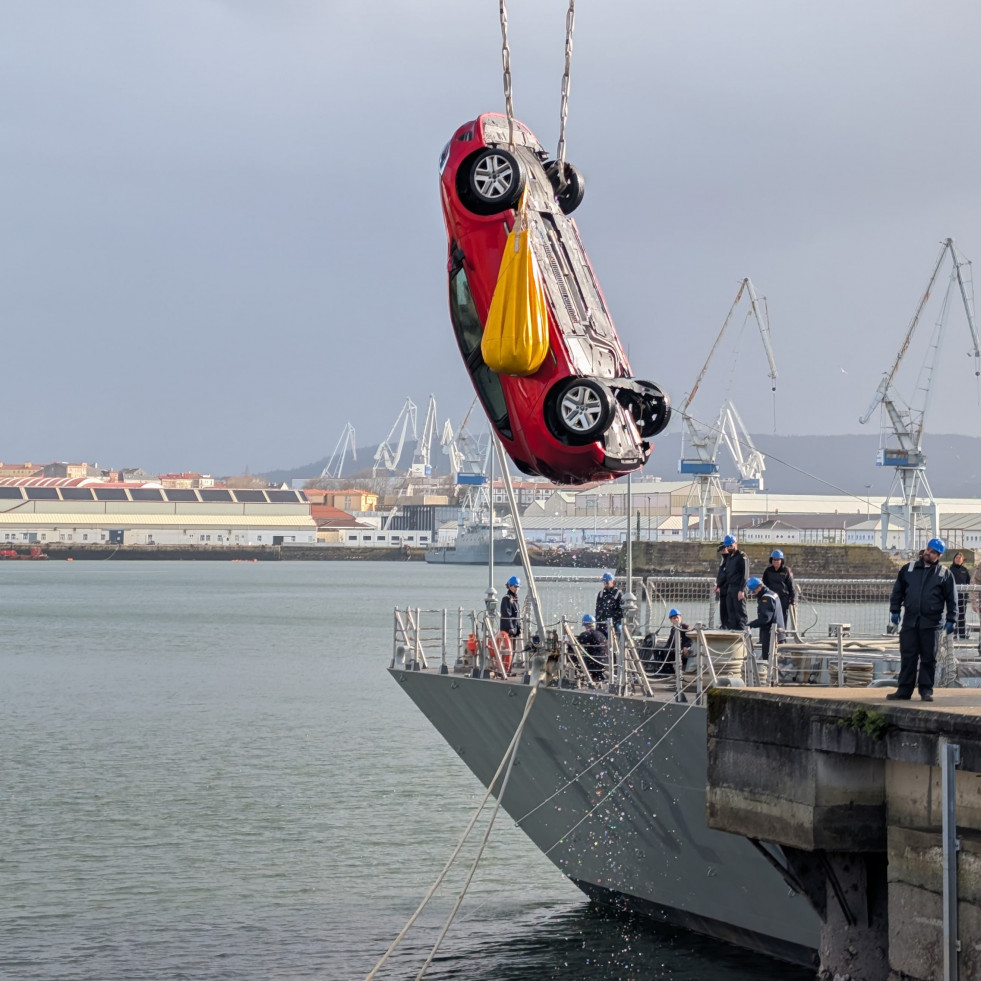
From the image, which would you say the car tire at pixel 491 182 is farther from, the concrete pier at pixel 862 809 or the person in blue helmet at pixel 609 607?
the concrete pier at pixel 862 809

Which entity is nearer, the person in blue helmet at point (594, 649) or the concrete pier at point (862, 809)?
the concrete pier at point (862, 809)

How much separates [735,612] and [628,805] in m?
2.66

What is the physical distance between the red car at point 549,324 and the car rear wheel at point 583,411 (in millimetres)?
11

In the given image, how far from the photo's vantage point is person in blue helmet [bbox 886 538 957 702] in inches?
506

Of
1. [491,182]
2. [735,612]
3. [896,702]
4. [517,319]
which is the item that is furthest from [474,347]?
[896,702]

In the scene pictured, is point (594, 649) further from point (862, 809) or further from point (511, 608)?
point (862, 809)

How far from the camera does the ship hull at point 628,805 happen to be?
644 inches

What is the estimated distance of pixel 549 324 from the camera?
56.5 feet

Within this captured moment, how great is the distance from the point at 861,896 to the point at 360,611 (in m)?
89.9

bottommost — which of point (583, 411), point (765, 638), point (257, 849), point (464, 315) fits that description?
point (257, 849)

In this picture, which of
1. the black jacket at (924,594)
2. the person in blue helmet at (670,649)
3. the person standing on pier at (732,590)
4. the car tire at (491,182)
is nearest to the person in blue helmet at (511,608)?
the person in blue helmet at (670,649)

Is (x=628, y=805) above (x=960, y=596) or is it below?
below

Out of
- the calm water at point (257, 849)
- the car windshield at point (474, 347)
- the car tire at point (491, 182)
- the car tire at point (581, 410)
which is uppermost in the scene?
the car tire at point (491, 182)

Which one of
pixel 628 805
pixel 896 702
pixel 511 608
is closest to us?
pixel 896 702
